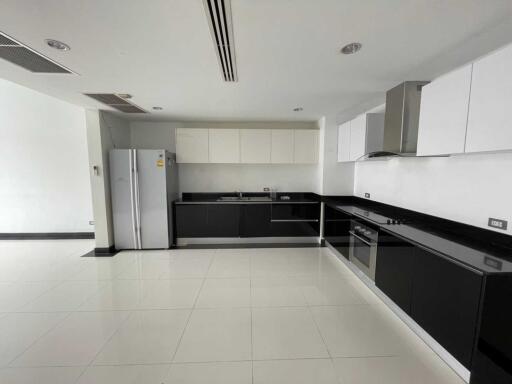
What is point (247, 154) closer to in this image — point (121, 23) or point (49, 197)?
point (121, 23)

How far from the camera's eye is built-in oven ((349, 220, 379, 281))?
94.0 inches

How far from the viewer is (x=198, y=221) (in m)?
4.12

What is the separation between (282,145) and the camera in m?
4.23

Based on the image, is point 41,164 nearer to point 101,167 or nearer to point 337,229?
point 101,167

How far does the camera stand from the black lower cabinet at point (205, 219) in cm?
410

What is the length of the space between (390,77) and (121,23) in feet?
8.11

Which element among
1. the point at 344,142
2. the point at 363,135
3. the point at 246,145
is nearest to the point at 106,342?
the point at 246,145

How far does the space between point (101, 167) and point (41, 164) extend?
1793mm

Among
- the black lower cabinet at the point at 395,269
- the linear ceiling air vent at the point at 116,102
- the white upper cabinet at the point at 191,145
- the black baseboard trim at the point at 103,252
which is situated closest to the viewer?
the black lower cabinet at the point at 395,269

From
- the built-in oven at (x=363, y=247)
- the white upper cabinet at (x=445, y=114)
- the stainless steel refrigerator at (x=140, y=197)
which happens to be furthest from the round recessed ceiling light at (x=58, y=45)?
the built-in oven at (x=363, y=247)

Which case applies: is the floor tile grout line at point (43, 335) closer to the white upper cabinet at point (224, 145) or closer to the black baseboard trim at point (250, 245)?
the black baseboard trim at point (250, 245)

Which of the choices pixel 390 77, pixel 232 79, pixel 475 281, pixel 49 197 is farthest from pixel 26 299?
pixel 390 77

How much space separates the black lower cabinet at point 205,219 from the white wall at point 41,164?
6.72ft

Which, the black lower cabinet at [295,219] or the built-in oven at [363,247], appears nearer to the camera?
the built-in oven at [363,247]
